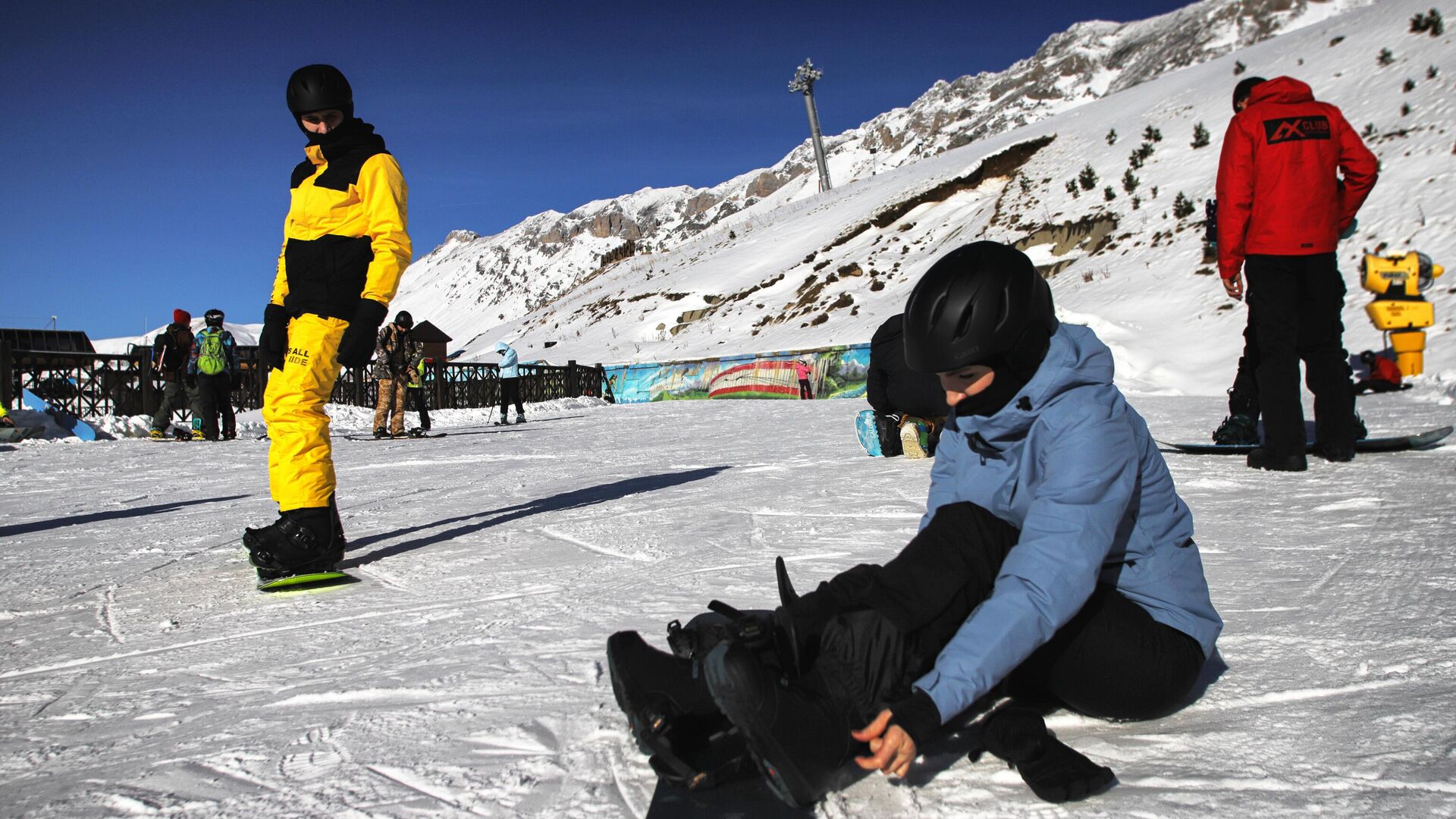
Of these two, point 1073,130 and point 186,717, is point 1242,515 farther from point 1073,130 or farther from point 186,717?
point 1073,130

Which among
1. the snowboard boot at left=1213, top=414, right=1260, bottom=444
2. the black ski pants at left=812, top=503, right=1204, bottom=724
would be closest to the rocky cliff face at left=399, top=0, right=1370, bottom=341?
the snowboard boot at left=1213, top=414, right=1260, bottom=444

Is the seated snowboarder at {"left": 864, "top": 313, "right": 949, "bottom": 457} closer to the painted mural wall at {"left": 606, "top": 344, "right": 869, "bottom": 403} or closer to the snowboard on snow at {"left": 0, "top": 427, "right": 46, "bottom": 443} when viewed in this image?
the painted mural wall at {"left": 606, "top": 344, "right": 869, "bottom": 403}

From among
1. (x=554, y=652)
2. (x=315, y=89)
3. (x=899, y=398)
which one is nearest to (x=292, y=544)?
(x=554, y=652)

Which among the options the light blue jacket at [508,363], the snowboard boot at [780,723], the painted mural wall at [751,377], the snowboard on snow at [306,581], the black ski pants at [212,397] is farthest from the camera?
the painted mural wall at [751,377]

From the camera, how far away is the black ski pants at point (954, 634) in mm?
1441

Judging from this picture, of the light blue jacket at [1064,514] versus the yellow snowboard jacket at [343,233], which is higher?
the yellow snowboard jacket at [343,233]

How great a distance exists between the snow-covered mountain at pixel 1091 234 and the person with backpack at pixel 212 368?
12.7 metres

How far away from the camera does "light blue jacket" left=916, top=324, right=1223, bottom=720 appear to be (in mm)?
1397

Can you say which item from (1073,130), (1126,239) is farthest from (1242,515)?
(1073,130)

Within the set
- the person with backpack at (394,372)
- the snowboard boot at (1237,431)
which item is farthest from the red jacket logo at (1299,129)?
the person with backpack at (394,372)

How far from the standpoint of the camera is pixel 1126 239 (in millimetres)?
22797

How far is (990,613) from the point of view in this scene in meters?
1.41

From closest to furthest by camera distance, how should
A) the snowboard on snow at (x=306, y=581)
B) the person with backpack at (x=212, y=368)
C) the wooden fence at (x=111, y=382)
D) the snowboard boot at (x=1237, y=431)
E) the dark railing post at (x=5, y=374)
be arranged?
1. the snowboard on snow at (x=306, y=581)
2. the snowboard boot at (x=1237, y=431)
3. the person with backpack at (x=212, y=368)
4. the dark railing post at (x=5, y=374)
5. the wooden fence at (x=111, y=382)

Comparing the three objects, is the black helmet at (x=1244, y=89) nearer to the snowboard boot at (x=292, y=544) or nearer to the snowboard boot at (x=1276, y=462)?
the snowboard boot at (x=1276, y=462)
